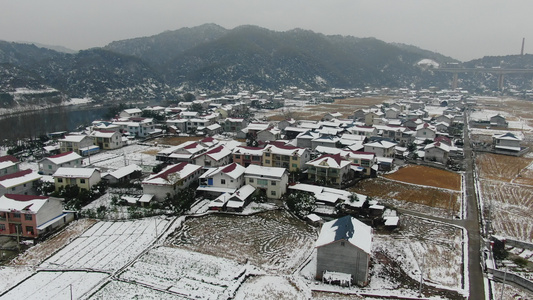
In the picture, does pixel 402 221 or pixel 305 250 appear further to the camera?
pixel 402 221

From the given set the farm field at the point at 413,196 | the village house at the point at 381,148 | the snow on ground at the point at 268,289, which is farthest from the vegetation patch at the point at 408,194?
the snow on ground at the point at 268,289

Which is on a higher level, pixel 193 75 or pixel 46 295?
pixel 193 75

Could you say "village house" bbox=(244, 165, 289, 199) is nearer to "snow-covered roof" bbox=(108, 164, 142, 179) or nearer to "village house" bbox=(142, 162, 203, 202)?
"village house" bbox=(142, 162, 203, 202)

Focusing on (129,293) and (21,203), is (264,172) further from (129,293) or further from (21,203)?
(21,203)

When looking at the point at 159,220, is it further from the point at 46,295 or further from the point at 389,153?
the point at 389,153

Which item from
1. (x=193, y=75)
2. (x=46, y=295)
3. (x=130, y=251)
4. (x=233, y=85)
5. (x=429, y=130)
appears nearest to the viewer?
(x=46, y=295)

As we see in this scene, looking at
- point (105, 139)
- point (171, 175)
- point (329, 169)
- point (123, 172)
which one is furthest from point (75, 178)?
point (329, 169)

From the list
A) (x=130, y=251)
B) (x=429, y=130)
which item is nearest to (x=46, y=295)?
(x=130, y=251)
